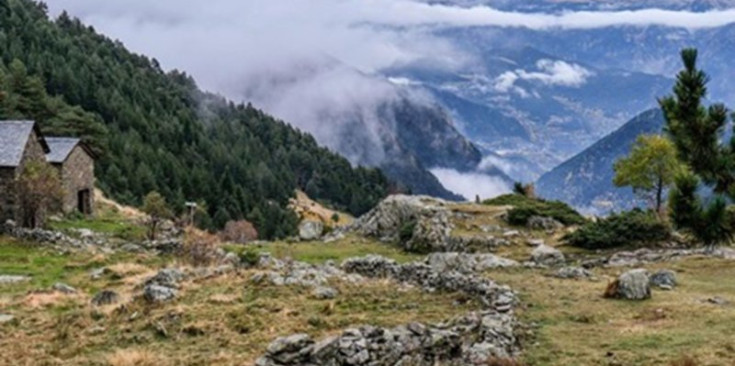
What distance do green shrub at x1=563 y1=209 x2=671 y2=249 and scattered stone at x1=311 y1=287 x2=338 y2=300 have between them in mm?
26010

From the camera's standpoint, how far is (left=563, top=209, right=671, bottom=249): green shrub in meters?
48.7

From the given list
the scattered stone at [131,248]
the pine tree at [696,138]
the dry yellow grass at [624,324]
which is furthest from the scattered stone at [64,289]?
the pine tree at [696,138]

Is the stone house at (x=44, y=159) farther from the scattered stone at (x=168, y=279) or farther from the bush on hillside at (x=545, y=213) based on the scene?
the bush on hillside at (x=545, y=213)

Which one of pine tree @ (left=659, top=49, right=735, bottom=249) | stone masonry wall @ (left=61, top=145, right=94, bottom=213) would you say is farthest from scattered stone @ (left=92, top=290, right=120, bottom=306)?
stone masonry wall @ (left=61, top=145, right=94, bottom=213)

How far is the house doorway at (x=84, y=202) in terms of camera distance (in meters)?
60.3

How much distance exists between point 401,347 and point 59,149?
46.7 metres

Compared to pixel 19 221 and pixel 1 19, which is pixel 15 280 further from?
pixel 1 19

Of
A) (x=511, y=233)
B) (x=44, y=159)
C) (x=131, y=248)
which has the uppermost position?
→ (x=44, y=159)

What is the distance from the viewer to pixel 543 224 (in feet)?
197

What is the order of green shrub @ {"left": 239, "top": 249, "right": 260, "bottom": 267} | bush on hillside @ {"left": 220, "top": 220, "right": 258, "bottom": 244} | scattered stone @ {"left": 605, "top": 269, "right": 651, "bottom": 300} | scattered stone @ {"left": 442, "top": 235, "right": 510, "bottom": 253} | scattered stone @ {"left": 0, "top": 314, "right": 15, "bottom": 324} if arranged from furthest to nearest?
bush on hillside @ {"left": 220, "top": 220, "right": 258, "bottom": 244}
scattered stone @ {"left": 442, "top": 235, "right": 510, "bottom": 253}
green shrub @ {"left": 239, "top": 249, "right": 260, "bottom": 267}
scattered stone @ {"left": 605, "top": 269, "right": 651, "bottom": 300}
scattered stone @ {"left": 0, "top": 314, "right": 15, "bottom": 324}

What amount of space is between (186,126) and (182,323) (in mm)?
159352

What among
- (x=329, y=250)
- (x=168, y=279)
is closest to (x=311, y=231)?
(x=329, y=250)

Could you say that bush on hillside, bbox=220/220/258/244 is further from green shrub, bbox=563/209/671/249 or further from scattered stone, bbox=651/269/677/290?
scattered stone, bbox=651/269/677/290

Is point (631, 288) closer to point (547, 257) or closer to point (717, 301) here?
point (717, 301)
